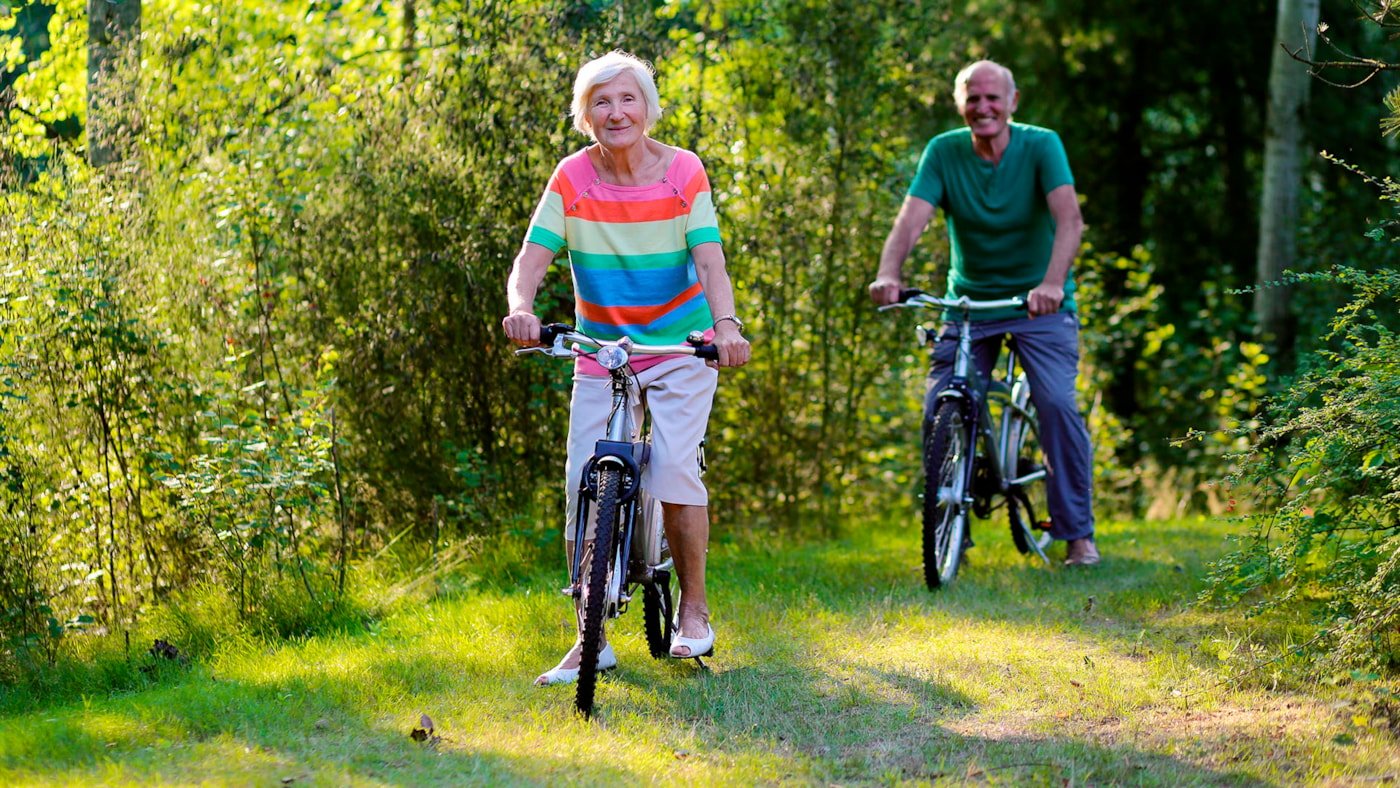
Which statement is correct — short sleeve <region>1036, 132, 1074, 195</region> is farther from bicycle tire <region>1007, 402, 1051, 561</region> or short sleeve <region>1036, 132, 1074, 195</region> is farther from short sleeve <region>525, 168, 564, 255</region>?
short sleeve <region>525, 168, 564, 255</region>

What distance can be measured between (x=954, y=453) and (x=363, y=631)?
105 inches

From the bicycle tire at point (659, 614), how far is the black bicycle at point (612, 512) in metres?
0.11

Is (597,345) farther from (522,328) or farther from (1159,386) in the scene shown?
(1159,386)

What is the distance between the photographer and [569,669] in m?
4.86

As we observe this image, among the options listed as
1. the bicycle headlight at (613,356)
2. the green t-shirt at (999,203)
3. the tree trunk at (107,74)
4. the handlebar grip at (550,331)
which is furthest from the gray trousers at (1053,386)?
the tree trunk at (107,74)

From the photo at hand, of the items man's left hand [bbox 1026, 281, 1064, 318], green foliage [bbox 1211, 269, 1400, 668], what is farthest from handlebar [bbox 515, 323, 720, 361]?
man's left hand [bbox 1026, 281, 1064, 318]

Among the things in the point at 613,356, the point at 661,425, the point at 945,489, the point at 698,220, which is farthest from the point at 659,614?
the point at 945,489

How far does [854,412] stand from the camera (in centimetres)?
912

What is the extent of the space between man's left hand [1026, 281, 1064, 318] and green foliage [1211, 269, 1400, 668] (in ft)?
4.84

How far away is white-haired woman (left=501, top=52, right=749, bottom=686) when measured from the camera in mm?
4703

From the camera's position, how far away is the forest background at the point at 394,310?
577 centimetres

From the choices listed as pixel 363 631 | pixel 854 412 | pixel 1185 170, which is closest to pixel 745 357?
pixel 363 631

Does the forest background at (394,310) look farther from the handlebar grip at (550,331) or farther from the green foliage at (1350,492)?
the handlebar grip at (550,331)

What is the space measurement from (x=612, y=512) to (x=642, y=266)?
836mm
